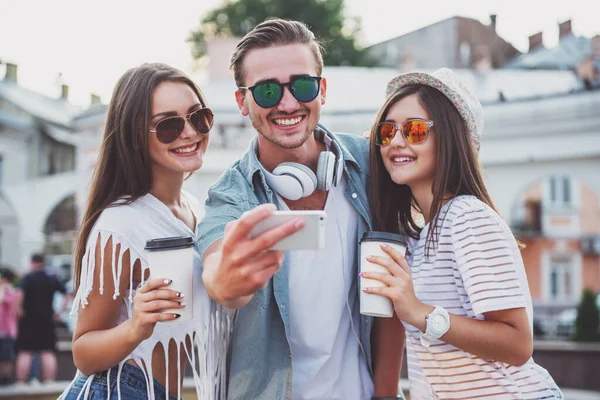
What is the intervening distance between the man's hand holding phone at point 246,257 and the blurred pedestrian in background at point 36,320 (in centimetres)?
747

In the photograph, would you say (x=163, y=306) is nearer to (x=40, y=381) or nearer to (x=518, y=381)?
(x=518, y=381)

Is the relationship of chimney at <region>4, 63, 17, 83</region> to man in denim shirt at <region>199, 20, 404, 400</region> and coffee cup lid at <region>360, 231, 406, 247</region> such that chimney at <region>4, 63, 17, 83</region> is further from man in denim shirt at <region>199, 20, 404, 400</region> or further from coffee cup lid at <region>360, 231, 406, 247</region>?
→ coffee cup lid at <region>360, 231, 406, 247</region>

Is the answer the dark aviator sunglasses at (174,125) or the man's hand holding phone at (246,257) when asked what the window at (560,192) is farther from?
the man's hand holding phone at (246,257)

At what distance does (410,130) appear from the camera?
2.70 metres

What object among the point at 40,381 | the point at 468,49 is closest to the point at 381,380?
the point at 40,381

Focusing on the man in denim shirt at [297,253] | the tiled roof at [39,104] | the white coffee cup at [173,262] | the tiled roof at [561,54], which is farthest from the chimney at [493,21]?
the white coffee cup at [173,262]

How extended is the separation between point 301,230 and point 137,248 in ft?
3.58

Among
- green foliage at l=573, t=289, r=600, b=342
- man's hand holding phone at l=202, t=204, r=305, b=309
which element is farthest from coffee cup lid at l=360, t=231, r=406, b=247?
green foliage at l=573, t=289, r=600, b=342

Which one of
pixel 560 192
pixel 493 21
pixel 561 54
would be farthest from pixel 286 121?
pixel 493 21

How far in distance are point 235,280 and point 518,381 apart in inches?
43.4

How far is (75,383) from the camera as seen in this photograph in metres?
2.82

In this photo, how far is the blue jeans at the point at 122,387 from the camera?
108 inches

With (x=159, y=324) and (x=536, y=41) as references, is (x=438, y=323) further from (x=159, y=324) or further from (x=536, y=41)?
(x=536, y=41)

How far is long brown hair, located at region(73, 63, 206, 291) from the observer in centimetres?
289
